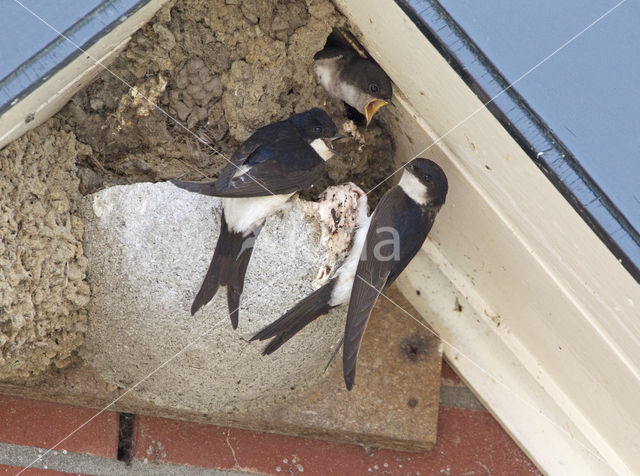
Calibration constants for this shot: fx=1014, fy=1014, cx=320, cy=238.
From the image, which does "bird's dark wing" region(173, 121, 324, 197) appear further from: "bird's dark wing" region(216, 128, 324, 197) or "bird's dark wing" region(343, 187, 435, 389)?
"bird's dark wing" region(343, 187, 435, 389)

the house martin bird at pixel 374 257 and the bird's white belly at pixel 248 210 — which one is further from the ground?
the bird's white belly at pixel 248 210

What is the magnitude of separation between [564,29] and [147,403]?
1.05 m

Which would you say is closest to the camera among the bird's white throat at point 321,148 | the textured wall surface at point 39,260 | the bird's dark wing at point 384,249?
the textured wall surface at point 39,260

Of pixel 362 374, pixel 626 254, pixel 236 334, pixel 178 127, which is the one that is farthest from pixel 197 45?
pixel 626 254

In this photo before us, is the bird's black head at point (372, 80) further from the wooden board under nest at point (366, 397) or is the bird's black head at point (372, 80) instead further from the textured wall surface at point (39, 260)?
the textured wall surface at point (39, 260)

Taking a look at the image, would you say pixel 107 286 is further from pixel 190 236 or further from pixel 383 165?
pixel 383 165

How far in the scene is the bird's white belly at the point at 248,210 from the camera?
186 centimetres

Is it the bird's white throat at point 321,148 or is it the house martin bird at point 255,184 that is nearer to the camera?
the house martin bird at point 255,184

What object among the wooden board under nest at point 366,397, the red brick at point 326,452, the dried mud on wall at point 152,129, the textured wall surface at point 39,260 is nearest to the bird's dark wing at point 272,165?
the dried mud on wall at point 152,129

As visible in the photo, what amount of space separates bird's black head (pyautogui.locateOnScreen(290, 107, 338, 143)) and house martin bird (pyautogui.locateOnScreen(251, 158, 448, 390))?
0.55 feet

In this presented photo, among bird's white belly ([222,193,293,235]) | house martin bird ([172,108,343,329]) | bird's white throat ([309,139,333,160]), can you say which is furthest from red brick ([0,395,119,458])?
bird's white throat ([309,139,333,160])

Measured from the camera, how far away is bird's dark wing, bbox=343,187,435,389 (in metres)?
1.89

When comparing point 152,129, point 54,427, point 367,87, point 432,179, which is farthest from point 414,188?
point 54,427

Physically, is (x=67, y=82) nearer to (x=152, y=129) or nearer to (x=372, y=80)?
(x=152, y=129)
